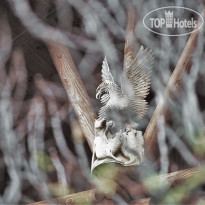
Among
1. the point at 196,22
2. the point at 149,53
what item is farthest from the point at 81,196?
the point at 196,22

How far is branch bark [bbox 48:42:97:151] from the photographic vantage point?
3.36 meters

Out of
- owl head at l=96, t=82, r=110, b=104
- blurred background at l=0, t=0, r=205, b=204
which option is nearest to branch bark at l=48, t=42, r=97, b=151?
blurred background at l=0, t=0, r=205, b=204

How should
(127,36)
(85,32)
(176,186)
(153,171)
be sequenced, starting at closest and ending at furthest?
(176,186) → (153,171) → (127,36) → (85,32)

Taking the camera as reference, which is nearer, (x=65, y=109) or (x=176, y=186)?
(x=176, y=186)

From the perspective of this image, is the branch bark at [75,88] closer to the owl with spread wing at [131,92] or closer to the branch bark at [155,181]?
the owl with spread wing at [131,92]

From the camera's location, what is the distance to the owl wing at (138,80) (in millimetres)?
3092

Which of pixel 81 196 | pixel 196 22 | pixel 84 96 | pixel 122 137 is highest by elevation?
pixel 196 22

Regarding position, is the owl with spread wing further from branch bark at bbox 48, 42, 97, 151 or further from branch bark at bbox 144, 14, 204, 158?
branch bark at bbox 48, 42, 97, 151

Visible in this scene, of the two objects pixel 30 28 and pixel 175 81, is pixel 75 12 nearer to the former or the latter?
pixel 30 28

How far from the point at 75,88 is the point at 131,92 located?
0.49 metres

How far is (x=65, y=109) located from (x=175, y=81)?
94 cm

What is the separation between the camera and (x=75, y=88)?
348cm

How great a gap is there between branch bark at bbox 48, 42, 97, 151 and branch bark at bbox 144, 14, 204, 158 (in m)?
0.37

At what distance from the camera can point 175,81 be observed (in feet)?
9.99
